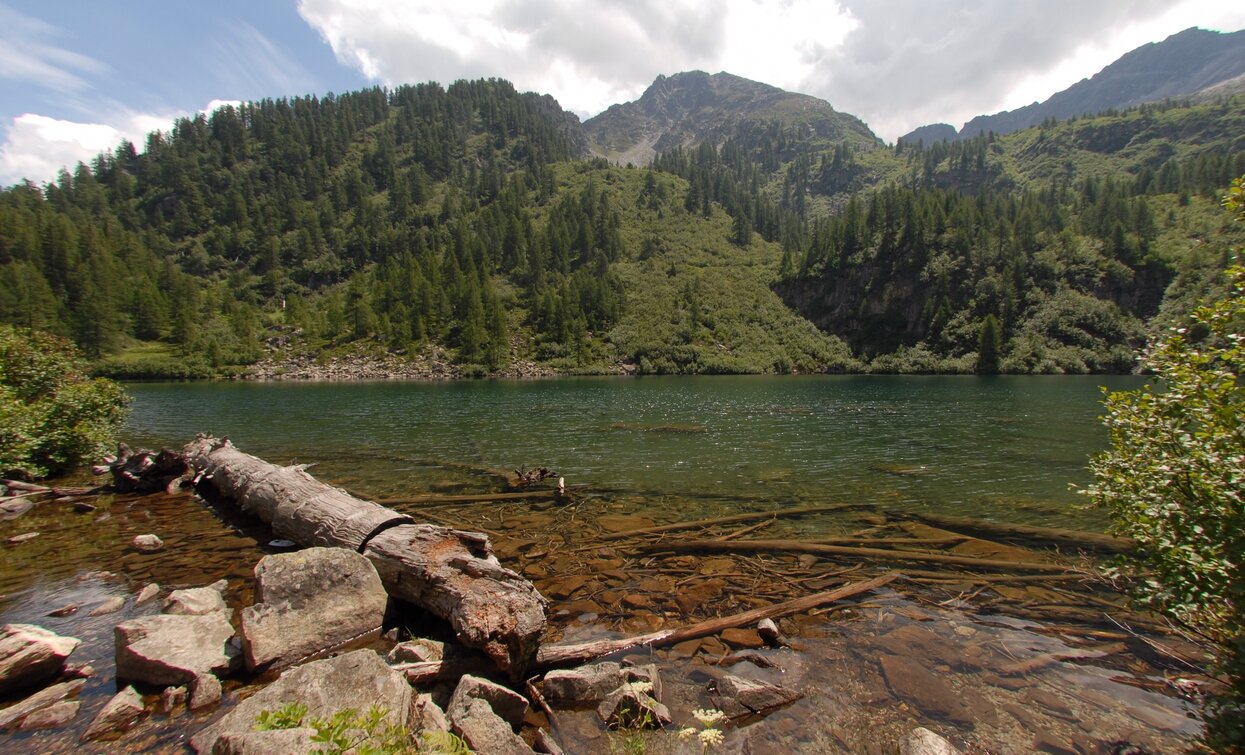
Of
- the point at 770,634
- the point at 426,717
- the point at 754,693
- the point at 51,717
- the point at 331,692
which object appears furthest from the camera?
the point at 770,634

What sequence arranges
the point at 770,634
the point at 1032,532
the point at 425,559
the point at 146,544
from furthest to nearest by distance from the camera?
the point at 1032,532, the point at 146,544, the point at 425,559, the point at 770,634

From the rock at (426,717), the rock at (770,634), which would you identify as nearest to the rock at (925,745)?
the rock at (770,634)

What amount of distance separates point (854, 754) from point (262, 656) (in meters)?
9.29

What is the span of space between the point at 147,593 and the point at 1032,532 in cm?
2456

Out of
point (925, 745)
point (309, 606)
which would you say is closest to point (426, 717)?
point (309, 606)

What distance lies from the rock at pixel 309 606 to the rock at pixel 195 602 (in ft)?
5.34

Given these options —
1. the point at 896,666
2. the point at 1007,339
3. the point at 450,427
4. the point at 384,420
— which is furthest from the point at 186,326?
the point at 1007,339

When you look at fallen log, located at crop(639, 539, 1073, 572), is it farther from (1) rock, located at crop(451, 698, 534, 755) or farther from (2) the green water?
(1) rock, located at crop(451, 698, 534, 755)

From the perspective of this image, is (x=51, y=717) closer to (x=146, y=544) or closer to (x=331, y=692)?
(x=331, y=692)

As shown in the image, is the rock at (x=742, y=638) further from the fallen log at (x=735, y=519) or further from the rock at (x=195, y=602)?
the rock at (x=195, y=602)

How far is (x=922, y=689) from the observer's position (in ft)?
28.9

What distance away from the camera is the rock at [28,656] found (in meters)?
7.78

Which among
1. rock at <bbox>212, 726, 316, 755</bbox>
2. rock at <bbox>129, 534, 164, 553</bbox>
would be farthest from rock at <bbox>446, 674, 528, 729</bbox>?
rock at <bbox>129, 534, 164, 553</bbox>

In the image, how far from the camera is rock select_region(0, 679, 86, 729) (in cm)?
716
